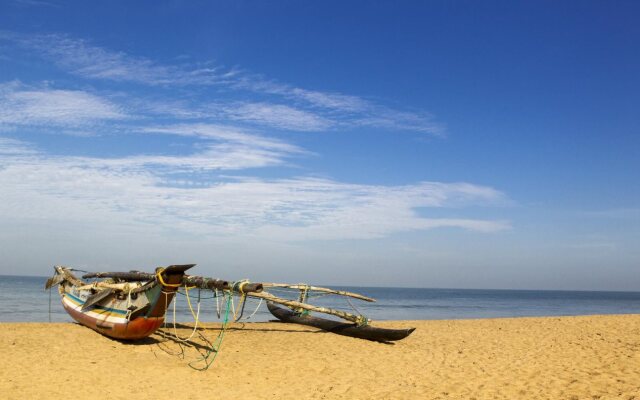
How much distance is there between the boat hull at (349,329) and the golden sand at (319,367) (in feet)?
1.25

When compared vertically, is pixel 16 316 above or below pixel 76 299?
below

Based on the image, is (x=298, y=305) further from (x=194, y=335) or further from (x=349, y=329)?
(x=194, y=335)

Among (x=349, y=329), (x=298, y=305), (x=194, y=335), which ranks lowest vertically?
(x=194, y=335)

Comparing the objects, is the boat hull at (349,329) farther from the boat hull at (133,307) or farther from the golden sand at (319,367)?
the boat hull at (133,307)

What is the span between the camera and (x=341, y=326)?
16.9m

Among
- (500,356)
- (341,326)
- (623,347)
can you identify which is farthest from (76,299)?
(623,347)

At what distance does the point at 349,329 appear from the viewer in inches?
649

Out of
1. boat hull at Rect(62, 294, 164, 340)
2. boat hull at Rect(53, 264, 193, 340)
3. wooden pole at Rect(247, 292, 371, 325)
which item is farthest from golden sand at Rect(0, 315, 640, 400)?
wooden pole at Rect(247, 292, 371, 325)

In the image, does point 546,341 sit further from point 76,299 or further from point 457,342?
point 76,299

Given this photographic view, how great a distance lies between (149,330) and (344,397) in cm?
658

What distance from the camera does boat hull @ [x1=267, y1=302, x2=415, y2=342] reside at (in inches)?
594

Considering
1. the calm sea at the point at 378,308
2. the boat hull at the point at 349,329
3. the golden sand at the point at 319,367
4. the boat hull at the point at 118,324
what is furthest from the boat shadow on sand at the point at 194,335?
the calm sea at the point at 378,308

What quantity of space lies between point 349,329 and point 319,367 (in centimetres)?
488

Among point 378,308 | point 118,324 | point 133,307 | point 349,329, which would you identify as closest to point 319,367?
point 349,329
